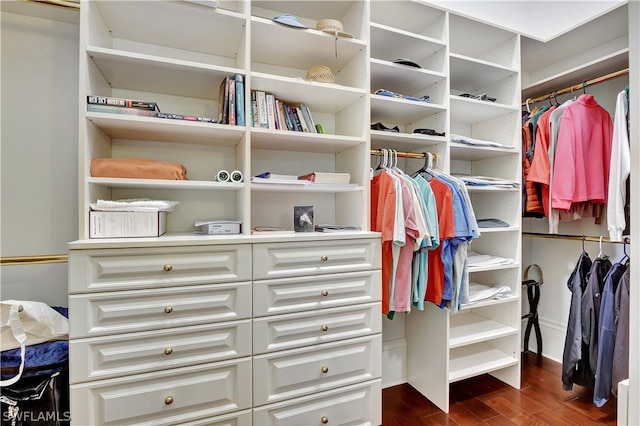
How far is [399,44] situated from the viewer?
193cm

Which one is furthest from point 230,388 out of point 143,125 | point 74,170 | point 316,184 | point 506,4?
point 506,4

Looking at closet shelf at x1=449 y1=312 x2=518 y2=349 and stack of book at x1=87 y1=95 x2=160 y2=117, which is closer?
stack of book at x1=87 y1=95 x2=160 y2=117

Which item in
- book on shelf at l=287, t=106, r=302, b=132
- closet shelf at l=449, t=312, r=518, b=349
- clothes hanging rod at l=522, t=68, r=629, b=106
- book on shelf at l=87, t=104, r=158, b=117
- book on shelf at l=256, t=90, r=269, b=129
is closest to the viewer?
book on shelf at l=87, t=104, r=158, b=117

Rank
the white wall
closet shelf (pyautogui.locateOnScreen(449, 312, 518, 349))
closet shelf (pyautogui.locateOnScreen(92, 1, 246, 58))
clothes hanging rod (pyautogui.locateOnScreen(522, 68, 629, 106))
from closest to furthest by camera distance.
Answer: closet shelf (pyautogui.locateOnScreen(92, 1, 246, 58)), the white wall, clothes hanging rod (pyautogui.locateOnScreen(522, 68, 629, 106)), closet shelf (pyautogui.locateOnScreen(449, 312, 518, 349))

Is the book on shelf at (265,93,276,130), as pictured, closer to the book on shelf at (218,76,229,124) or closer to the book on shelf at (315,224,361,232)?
the book on shelf at (218,76,229,124)

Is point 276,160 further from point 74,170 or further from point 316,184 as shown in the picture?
point 74,170

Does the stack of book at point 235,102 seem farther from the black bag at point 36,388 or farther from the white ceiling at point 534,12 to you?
the white ceiling at point 534,12

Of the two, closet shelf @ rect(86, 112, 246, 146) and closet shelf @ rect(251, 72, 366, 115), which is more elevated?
closet shelf @ rect(251, 72, 366, 115)

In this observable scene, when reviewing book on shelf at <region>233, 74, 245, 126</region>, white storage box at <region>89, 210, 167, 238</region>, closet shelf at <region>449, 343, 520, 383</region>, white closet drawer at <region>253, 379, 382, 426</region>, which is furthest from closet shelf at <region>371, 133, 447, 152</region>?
closet shelf at <region>449, 343, 520, 383</region>

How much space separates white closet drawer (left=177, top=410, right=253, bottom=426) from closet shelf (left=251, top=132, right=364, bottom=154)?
126cm

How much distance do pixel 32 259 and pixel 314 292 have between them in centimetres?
137

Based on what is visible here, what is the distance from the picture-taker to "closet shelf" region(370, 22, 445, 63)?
1.79 meters

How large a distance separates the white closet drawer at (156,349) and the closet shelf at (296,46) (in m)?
1.38

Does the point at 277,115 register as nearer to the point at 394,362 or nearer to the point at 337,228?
the point at 337,228
